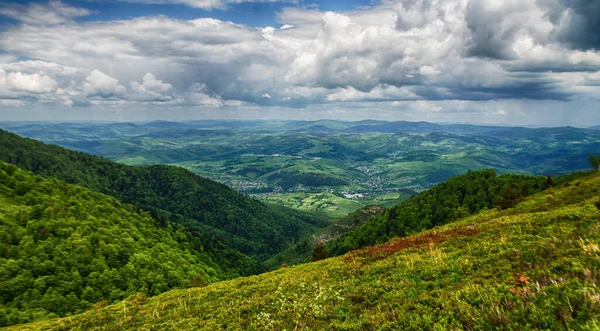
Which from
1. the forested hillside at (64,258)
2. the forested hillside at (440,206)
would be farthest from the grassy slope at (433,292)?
the forested hillside at (440,206)

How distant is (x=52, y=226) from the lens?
3189 inches

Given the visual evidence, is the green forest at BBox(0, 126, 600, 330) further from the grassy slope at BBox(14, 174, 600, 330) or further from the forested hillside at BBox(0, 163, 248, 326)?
the forested hillside at BBox(0, 163, 248, 326)

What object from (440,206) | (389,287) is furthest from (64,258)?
(440,206)

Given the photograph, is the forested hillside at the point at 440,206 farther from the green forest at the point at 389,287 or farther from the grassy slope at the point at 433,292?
the grassy slope at the point at 433,292

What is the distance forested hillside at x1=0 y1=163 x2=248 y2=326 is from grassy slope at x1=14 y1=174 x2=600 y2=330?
80.3 feet

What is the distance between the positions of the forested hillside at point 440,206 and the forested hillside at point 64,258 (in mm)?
95819

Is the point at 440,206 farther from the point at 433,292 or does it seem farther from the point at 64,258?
the point at 64,258

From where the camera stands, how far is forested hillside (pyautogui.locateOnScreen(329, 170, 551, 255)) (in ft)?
456

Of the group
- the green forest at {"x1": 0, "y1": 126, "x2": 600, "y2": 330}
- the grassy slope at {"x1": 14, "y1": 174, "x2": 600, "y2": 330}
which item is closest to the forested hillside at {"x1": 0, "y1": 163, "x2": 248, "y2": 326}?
the green forest at {"x1": 0, "y1": 126, "x2": 600, "y2": 330}

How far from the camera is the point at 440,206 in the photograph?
152875 mm

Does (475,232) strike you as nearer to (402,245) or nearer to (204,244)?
(402,245)

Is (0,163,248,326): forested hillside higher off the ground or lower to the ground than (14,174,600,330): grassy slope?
lower

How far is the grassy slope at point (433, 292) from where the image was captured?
11461mm

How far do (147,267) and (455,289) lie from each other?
Answer: 97073mm
